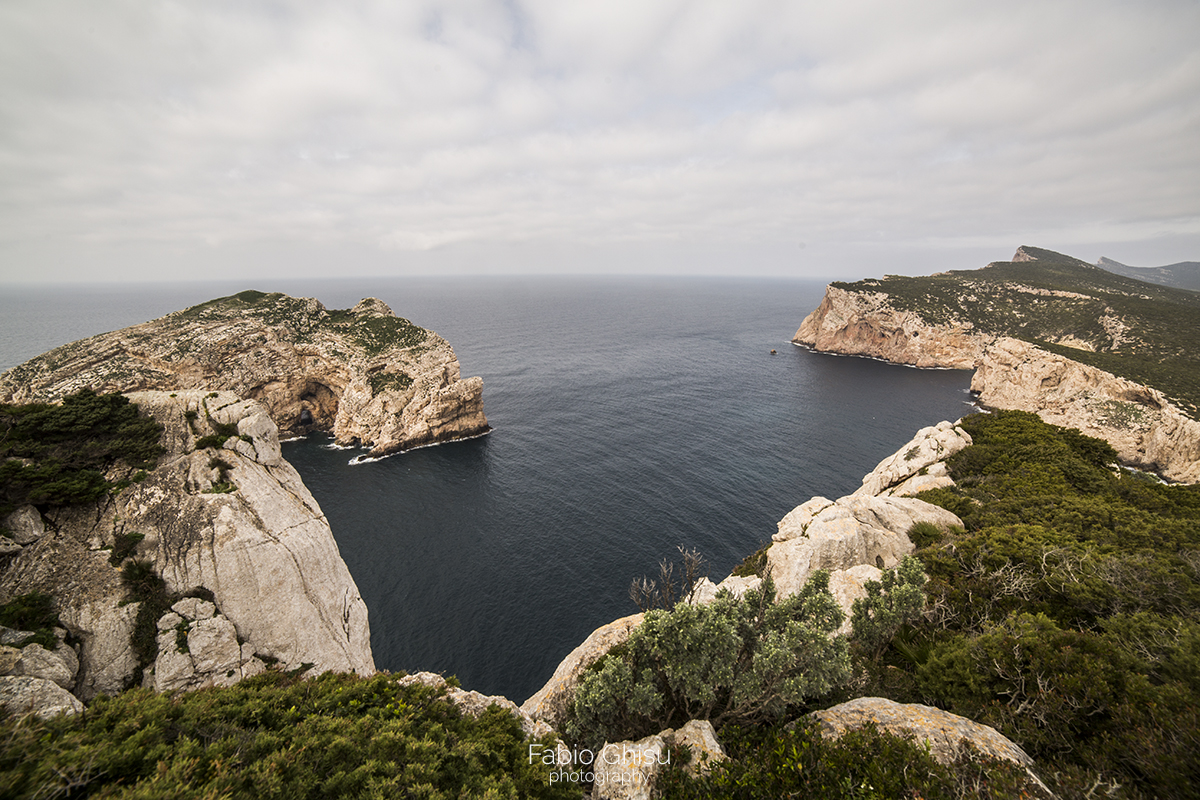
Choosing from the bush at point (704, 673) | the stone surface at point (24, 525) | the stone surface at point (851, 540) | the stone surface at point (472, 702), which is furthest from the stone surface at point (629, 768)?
the stone surface at point (24, 525)

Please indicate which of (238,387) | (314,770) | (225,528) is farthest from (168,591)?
(238,387)

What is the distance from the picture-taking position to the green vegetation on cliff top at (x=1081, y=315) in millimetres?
73250

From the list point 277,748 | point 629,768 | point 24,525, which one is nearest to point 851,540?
point 629,768

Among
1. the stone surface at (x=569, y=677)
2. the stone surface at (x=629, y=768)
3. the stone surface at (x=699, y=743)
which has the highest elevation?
the stone surface at (x=699, y=743)

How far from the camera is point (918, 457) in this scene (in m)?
41.0

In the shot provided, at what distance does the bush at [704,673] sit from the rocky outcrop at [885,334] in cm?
13980

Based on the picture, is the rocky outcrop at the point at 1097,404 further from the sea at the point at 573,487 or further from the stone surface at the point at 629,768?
the stone surface at the point at 629,768

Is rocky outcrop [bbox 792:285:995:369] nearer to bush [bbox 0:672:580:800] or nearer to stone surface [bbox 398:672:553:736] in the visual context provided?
stone surface [bbox 398:672:553:736]

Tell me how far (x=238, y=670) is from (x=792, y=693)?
2473 centimetres

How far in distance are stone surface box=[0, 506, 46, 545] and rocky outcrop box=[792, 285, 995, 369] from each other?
522ft

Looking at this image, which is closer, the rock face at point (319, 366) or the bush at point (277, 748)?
the bush at point (277, 748)

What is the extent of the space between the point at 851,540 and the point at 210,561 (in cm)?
3542

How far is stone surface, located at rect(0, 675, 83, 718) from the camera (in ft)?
42.8

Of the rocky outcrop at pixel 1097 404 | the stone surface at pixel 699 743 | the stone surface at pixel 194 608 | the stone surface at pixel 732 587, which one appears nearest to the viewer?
the stone surface at pixel 699 743
